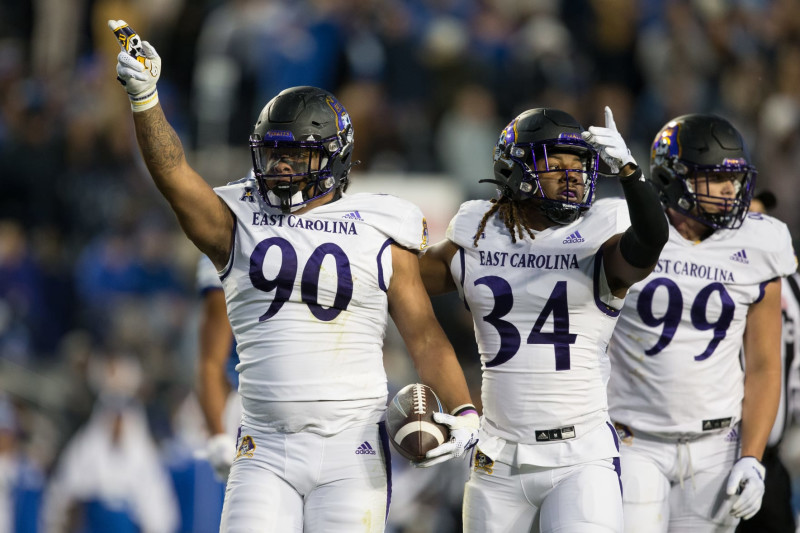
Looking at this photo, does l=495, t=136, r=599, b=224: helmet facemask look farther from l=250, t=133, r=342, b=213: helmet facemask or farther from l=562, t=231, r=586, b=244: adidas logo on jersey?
l=250, t=133, r=342, b=213: helmet facemask

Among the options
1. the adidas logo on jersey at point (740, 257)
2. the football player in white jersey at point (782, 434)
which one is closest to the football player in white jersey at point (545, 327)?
the adidas logo on jersey at point (740, 257)

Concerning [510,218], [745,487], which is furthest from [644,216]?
[745,487]

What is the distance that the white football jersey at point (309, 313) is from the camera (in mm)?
4273

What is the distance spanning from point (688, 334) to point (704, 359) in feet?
0.41

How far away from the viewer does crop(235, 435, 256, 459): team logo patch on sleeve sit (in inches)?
169

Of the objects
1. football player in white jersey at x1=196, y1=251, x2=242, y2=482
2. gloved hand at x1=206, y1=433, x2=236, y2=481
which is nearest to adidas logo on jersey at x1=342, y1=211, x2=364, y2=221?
football player in white jersey at x1=196, y1=251, x2=242, y2=482

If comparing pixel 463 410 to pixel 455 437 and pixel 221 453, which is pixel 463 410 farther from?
pixel 221 453

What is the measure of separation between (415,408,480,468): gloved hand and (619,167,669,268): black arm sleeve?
85 cm

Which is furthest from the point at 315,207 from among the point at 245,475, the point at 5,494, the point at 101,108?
the point at 101,108

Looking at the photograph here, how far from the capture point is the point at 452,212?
10438mm

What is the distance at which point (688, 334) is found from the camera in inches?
→ 197

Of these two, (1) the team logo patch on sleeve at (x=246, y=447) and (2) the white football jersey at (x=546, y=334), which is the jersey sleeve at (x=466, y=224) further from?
(1) the team logo patch on sleeve at (x=246, y=447)

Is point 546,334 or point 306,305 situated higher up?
point 306,305

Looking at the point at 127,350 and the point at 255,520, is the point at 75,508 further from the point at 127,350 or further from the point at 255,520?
the point at 255,520
